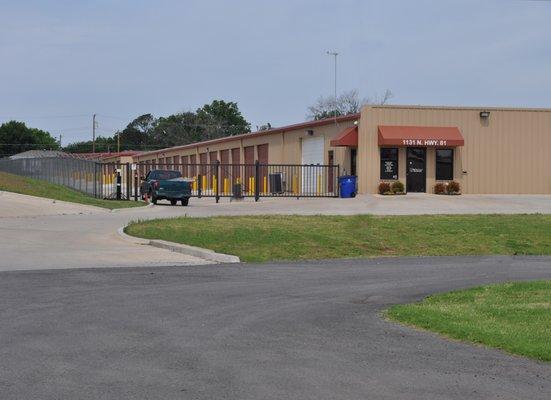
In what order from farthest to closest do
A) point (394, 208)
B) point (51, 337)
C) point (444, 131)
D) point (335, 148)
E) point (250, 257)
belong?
point (335, 148) → point (444, 131) → point (394, 208) → point (250, 257) → point (51, 337)

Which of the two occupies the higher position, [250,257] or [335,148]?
[335,148]

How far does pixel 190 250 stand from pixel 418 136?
25.2m

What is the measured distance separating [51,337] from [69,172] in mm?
40966

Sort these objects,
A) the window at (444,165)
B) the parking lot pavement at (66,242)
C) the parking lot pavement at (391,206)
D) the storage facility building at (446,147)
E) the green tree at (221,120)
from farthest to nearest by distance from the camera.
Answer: the green tree at (221,120) < the window at (444,165) < the storage facility building at (446,147) < the parking lot pavement at (391,206) < the parking lot pavement at (66,242)

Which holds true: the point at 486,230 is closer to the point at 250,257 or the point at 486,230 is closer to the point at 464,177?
the point at 250,257

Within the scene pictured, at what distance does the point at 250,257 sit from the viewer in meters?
18.5

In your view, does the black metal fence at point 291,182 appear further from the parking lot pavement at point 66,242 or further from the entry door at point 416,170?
the parking lot pavement at point 66,242

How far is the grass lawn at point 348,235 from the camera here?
19.9 m

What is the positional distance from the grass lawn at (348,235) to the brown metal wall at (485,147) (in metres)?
16.6

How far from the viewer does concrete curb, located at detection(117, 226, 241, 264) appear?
18.1m

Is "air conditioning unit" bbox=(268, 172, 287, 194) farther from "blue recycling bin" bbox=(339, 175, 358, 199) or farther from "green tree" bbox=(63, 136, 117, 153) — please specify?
"green tree" bbox=(63, 136, 117, 153)

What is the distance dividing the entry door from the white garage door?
16.3 feet

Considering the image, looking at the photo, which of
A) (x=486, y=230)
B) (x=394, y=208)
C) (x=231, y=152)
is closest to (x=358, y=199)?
(x=394, y=208)

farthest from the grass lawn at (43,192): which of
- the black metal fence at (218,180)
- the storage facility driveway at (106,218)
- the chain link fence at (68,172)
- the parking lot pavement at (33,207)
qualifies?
the chain link fence at (68,172)
